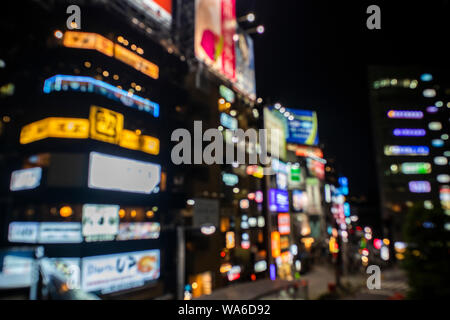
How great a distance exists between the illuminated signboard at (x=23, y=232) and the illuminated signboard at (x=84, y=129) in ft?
16.8

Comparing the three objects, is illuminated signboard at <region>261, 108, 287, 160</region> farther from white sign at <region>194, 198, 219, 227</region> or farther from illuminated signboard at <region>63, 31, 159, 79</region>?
white sign at <region>194, 198, 219, 227</region>

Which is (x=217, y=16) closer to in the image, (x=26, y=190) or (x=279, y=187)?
(x=279, y=187)

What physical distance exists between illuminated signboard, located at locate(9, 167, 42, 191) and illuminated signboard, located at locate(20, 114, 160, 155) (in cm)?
195

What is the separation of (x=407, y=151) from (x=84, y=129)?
2576 inches

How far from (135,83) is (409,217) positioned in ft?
61.8

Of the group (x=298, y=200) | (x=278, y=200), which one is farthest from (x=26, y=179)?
(x=298, y=200)

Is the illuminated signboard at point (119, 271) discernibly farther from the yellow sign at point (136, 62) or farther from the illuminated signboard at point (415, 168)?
the illuminated signboard at point (415, 168)

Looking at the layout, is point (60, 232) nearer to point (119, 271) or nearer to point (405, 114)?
point (119, 271)

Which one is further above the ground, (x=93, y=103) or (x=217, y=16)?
(x=217, y=16)

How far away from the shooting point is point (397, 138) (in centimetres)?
6209

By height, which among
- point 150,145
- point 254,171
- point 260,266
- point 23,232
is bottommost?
point 260,266

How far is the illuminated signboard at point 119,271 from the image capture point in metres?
16.1

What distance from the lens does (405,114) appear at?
207ft
